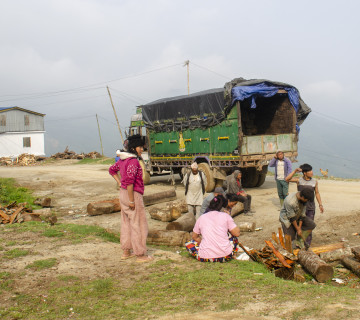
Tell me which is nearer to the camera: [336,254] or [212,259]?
[212,259]

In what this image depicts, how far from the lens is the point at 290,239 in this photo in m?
7.05

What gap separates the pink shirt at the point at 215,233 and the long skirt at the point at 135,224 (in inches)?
36.1

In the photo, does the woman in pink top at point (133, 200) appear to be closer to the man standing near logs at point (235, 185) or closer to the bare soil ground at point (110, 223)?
the bare soil ground at point (110, 223)

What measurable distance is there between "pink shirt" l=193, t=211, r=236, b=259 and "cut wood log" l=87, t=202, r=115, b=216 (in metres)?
6.01

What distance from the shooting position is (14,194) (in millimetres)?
16234

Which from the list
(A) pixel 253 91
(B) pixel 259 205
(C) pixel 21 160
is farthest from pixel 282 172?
(C) pixel 21 160

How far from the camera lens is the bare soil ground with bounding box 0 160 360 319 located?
6.31 meters

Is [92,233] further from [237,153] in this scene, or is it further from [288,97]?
[288,97]

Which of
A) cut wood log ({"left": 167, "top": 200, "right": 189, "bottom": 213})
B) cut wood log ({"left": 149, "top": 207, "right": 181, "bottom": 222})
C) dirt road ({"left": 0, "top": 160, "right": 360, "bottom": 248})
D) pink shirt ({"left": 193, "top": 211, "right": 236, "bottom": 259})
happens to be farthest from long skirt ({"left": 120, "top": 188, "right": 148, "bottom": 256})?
cut wood log ({"left": 167, "top": 200, "right": 189, "bottom": 213})

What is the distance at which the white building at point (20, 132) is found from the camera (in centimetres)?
4559

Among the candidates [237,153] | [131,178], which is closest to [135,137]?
[131,178]

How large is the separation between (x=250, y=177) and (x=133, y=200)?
34.8 ft

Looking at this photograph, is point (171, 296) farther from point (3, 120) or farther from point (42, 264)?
point (3, 120)

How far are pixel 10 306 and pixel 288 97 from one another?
12.5 metres
